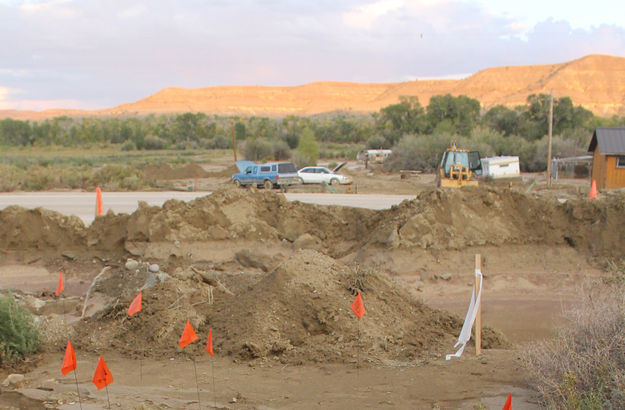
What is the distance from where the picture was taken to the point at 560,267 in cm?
1460

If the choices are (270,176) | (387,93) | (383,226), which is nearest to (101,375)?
(383,226)

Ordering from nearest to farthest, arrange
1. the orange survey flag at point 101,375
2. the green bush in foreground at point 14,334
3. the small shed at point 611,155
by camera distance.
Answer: the orange survey flag at point 101,375, the green bush in foreground at point 14,334, the small shed at point 611,155

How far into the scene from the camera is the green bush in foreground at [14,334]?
26.5 feet

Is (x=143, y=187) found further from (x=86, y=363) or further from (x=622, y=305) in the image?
(x=622, y=305)

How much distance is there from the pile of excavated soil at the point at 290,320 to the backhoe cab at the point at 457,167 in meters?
17.5

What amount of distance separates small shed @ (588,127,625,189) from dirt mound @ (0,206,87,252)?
25.7 meters

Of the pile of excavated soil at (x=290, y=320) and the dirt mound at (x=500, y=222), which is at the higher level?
the dirt mound at (x=500, y=222)

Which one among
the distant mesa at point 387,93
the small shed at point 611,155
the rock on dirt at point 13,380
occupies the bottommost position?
the rock on dirt at point 13,380

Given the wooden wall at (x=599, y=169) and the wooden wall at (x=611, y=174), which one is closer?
the wooden wall at (x=611, y=174)

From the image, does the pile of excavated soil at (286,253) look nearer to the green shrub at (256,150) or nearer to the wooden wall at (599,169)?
the wooden wall at (599,169)

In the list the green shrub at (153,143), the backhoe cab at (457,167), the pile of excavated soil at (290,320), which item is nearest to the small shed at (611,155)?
the backhoe cab at (457,167)

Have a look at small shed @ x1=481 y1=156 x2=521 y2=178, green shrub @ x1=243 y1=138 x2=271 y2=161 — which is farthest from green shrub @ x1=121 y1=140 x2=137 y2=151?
small shed @ x1=481 y1=156 x2=521 y2=178

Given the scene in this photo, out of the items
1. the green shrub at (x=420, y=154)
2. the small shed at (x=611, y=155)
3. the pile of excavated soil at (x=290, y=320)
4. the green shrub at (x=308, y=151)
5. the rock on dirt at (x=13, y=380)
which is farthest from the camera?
the green shrub at (x=308, y=151)

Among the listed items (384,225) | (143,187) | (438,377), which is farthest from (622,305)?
(143,187)
